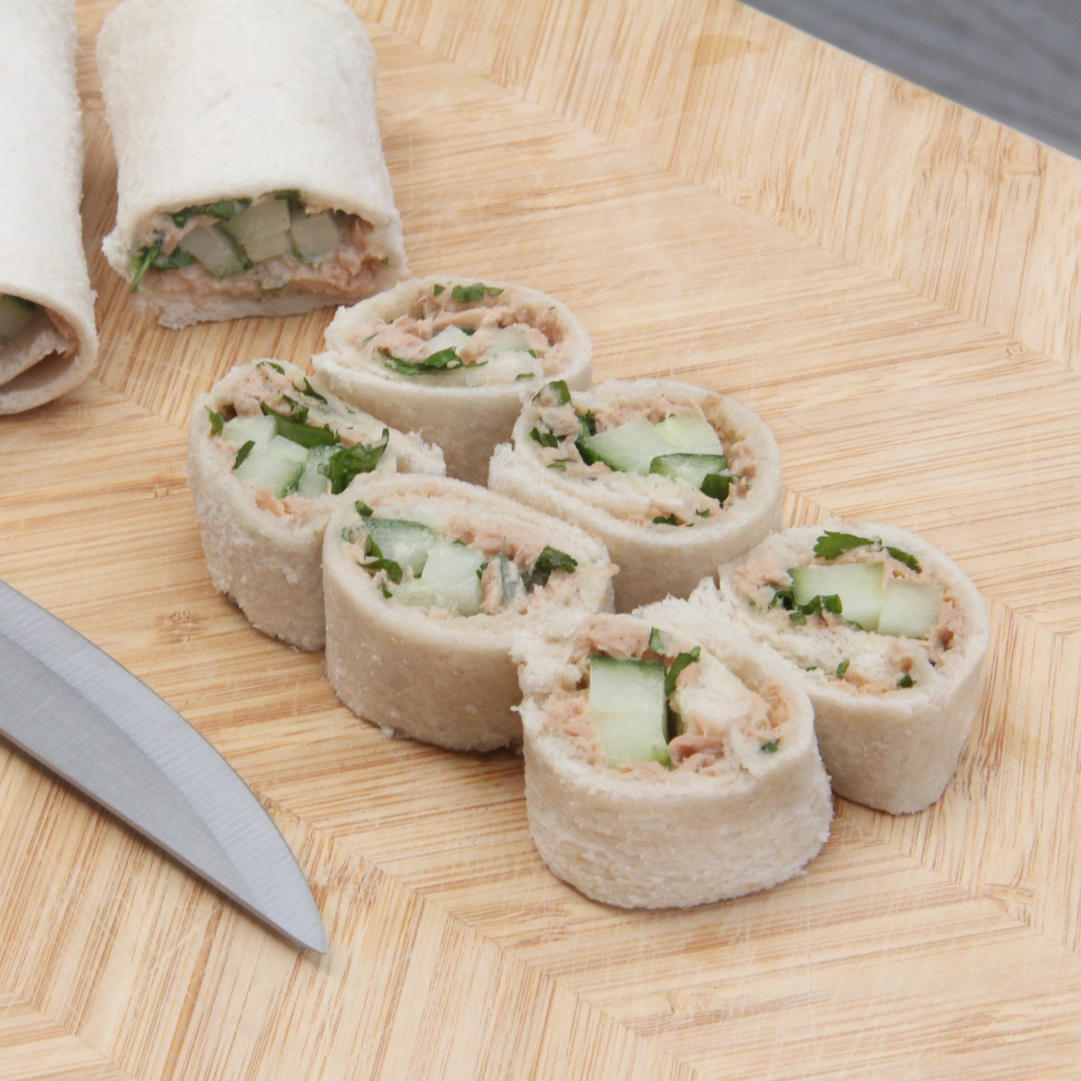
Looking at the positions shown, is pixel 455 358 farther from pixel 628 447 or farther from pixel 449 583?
pixel 449 583

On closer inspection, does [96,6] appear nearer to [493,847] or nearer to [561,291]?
[561,291]

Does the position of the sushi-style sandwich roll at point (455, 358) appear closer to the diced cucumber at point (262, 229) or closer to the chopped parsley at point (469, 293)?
the chopped parsley at point (469, 293)

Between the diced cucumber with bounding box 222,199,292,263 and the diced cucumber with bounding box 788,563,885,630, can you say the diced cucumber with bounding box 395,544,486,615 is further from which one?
the diced cucumber with bounding box 222,199,292,263

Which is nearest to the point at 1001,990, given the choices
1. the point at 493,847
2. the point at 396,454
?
the point at 493,847

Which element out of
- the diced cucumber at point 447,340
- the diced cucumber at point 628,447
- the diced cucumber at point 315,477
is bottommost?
the diced cucumber at point 315,477

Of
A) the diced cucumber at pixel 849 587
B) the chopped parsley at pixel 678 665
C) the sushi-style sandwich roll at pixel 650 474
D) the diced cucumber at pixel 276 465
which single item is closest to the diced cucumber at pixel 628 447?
the sushi-style sandwich roll at pixel 650 474

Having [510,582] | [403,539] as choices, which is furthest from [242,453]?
[510,582]
